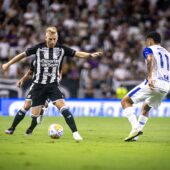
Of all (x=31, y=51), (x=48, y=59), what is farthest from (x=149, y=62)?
(x=31, y=51)

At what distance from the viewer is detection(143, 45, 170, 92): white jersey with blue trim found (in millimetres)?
12258

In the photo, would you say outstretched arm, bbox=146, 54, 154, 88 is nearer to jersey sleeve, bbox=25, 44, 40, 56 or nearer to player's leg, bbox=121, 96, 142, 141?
player's leg, bbox=121, 96, 142, 141

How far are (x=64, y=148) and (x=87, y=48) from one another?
13392 millimetres

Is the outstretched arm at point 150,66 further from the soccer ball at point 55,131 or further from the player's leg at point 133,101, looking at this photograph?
the soccer ball at point 55,131

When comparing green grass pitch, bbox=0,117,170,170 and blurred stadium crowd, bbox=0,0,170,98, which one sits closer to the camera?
green grass pitch, bbox=0,117,170,170

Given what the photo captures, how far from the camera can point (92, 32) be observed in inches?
969

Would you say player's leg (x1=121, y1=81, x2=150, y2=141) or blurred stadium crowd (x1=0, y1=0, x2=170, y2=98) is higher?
blurred stadium crowd (x1=0, y1=0, x2=170, y2=98)

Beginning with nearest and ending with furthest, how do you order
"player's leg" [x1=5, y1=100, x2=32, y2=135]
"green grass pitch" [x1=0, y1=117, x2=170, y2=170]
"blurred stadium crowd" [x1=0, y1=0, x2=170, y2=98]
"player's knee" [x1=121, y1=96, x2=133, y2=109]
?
"green grass pitch" [x1=0, y1=117, x2=170, y2=170] → "player's knee" [x1=121, y1=96, x2=133, y2=109] → "player's leg" [x1=5, y1=100, x2=32, y2=135] → "blurred stadium crowd" [x1=0, y1=0, x2=170, y2=98]

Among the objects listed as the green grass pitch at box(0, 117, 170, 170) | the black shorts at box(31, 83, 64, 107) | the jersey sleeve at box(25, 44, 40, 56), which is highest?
the jersey sleeve at box(25, 44, 40, 56)

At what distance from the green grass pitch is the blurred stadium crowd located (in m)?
7.44

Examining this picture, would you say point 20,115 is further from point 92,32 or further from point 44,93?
point 92,32

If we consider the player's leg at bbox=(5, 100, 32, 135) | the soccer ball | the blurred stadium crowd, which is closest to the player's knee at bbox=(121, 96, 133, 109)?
the soccer ball

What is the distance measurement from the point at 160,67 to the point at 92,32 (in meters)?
12.5

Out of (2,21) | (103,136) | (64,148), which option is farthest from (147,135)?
(2,21)
